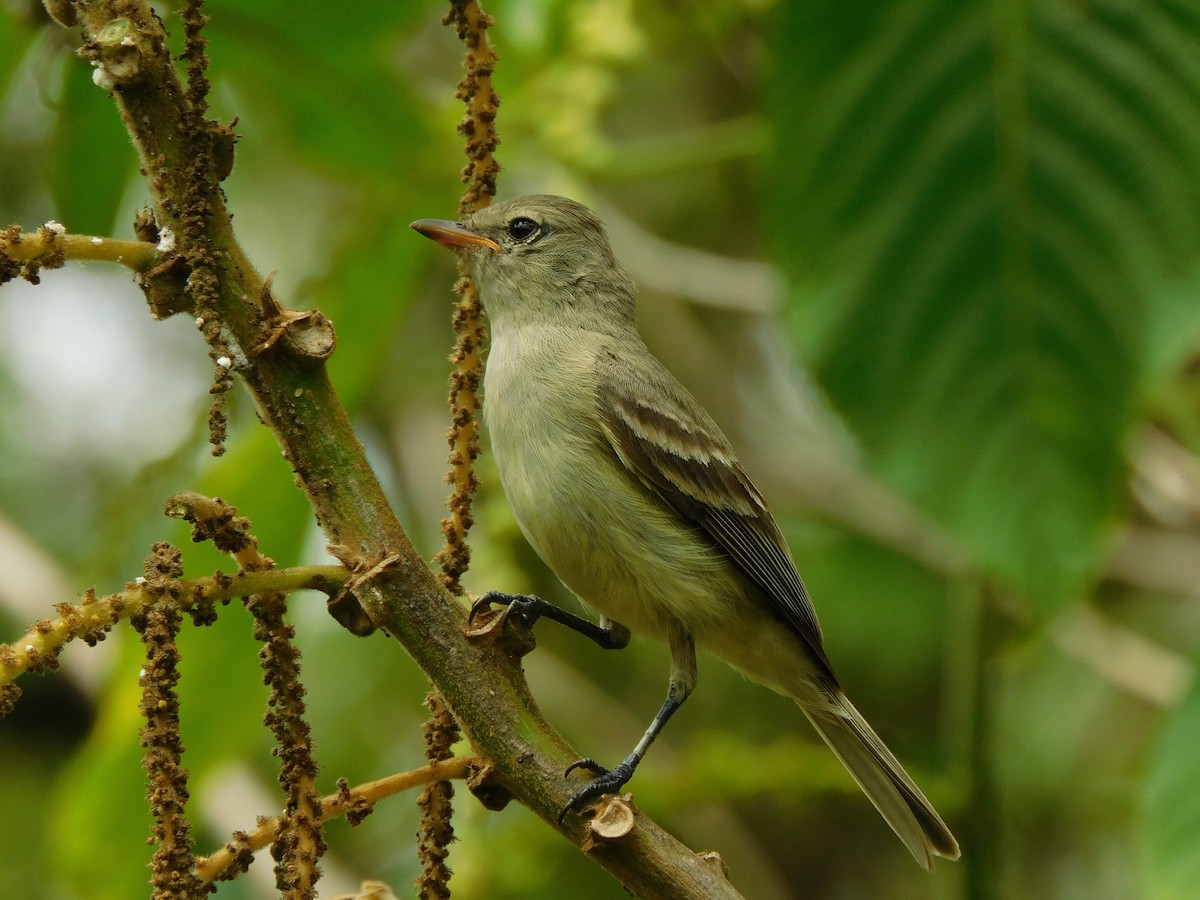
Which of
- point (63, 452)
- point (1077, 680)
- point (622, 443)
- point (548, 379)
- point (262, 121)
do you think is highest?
point (262, 121)

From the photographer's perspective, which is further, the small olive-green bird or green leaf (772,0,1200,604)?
the small olive-green bird

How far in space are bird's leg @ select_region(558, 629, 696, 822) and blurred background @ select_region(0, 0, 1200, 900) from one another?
0.25 meters

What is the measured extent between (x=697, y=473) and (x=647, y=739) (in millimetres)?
799

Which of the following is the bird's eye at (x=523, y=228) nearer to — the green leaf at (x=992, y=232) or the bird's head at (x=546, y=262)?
the bird's head at (x=546, y=262)

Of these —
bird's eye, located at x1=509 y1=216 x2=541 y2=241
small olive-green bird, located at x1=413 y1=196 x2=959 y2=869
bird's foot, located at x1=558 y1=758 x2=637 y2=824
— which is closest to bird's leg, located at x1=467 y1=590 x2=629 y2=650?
small olive-green bird, located at x1=413 y1=196 x2=959 y2=869

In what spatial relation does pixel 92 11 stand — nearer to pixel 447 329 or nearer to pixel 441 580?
pixel 441 580

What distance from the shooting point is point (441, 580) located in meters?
1.79

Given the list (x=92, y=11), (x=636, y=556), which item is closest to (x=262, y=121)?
(x=636, y=556)

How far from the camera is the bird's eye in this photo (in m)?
3.81

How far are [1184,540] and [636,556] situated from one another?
3.00m

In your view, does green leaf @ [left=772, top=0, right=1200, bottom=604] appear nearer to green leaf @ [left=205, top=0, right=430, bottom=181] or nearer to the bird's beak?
the bird's beak

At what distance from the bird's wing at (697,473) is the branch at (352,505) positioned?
141cm

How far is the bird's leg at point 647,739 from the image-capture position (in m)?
1.77

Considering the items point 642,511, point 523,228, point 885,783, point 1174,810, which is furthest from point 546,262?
point 1174,810
